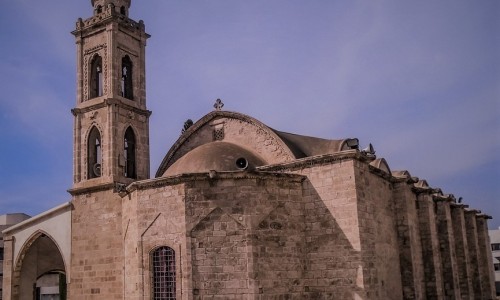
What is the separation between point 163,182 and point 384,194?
6774 mm

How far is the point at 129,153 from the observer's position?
18.4 m

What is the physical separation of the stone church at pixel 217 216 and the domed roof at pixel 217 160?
0.17 feet

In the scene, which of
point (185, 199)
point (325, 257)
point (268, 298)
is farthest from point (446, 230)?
point (185, 199)

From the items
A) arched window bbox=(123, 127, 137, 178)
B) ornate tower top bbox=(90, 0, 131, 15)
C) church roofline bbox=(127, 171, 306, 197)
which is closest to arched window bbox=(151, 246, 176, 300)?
church roofline bbox=(127, 171, 306, 197)

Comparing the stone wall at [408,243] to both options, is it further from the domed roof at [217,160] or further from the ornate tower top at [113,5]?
the ornate tower top at [113,5]

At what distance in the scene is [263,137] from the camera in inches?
660

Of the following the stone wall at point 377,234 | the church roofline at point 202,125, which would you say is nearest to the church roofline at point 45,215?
the church roofline at point 202,125

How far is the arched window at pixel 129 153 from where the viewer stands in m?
18.2

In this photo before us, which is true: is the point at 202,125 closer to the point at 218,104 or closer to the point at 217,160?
the point at 218,104

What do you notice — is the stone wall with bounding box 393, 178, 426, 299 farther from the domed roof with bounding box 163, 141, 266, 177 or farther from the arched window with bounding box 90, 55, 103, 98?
the arched window with bounding box 90, 55, 103, 98

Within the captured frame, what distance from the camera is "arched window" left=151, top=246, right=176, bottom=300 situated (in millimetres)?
13398

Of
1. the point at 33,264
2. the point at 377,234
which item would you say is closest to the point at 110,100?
the point at 33,264

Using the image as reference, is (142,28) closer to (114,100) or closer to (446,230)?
(114,100)

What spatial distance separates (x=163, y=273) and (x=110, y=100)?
6.49m
